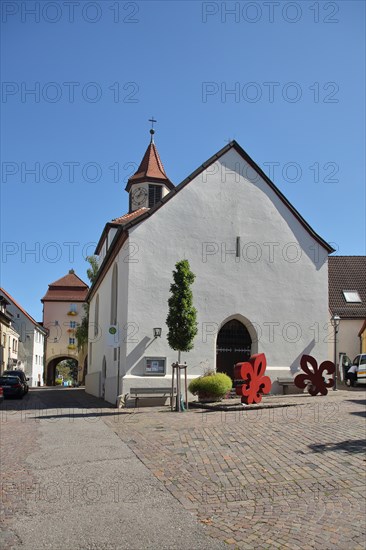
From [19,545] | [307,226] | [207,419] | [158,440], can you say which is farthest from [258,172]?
[19,545]

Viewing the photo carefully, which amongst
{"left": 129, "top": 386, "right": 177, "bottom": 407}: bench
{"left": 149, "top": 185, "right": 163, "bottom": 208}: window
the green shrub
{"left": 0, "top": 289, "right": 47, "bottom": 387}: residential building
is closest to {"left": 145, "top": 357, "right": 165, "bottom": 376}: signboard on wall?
{"left": 129, "top": 386, "right": 177, "bottom": 407}: bench

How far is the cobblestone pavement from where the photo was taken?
7.30m

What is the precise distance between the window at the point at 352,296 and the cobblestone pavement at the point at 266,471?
21901 millimetres

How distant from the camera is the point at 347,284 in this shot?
1500 inches

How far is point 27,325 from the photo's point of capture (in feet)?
211

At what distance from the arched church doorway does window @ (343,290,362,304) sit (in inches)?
588

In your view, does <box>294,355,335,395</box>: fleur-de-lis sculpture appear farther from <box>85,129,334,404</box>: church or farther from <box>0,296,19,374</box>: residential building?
<box>0,296,19,374</box>: residential building

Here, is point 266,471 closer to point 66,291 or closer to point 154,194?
point 154,194

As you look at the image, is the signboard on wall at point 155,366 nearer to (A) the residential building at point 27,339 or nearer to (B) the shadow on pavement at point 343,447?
(B) the shadow on pavement at point 343,447

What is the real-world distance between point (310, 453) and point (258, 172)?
54.1 feet

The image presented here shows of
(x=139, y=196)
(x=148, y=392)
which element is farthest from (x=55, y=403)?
(x=139, y=196)

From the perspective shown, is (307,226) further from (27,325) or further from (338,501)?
(27,325)

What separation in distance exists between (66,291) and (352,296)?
1811 inches

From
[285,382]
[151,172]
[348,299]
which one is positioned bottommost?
[285,382]
